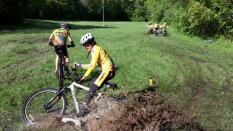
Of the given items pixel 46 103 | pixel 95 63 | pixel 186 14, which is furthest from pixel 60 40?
pixel 186 14

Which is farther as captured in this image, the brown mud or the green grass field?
the green grass field

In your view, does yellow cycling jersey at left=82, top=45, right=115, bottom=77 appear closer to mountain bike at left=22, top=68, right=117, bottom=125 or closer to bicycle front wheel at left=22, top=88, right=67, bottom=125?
mountain bike at left=22, top=68, right=117, bottom=125

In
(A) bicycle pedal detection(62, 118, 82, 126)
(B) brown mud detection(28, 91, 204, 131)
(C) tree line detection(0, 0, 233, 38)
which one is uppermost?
(B) brown mud detection(28, 91, 204, 131)

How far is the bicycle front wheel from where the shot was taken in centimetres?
1047

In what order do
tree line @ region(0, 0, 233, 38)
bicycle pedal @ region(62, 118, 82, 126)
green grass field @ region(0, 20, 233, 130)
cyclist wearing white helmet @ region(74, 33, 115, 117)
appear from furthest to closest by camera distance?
tree line @ region(0, 0, 233, 38)
green grass field @ region(0, 20, 233, 130)
cyclist wearing white helmet @ region(74, 33, 115, 117)
bicycle pedal @ region(62, 118, 82, 126)

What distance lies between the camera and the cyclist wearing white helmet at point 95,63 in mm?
9984

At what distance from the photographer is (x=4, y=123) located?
11133 mm

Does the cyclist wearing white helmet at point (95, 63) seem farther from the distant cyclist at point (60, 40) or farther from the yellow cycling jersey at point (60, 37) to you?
the yellow cycling jersey at point (60, 37)

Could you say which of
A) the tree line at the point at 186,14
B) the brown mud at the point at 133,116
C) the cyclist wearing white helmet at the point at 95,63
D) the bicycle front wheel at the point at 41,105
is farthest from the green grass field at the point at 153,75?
the tree line at the point at 186,14

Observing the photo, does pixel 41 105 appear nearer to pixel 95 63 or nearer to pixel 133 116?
pixel 95 63

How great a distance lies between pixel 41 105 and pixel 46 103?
0.12 metres

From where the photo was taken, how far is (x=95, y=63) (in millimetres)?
9977

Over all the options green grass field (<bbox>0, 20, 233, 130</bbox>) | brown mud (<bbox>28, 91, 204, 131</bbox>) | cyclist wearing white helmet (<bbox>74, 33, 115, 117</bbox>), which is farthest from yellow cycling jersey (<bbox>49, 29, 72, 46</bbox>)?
brown mud (<bbox>28, 91, 204, 131</bbox>)

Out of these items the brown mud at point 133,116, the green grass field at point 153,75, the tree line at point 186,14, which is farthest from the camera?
the tree line at point 186,14
